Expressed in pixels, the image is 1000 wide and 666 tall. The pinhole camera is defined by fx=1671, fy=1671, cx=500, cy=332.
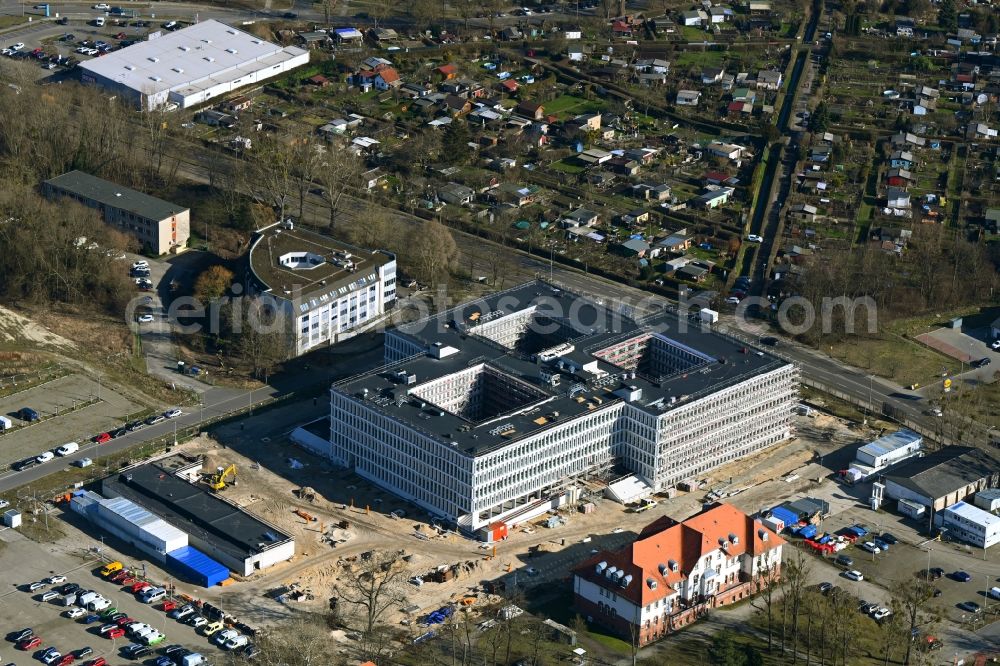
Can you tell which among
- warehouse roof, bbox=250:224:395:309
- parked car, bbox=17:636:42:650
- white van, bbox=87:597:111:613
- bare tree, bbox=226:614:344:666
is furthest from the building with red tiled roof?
warehouse roof, bbox=250:224:395:309

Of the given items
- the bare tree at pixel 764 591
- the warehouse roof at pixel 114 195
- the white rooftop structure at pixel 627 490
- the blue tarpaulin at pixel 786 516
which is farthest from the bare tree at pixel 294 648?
the warehouse roof at pixel 114 195

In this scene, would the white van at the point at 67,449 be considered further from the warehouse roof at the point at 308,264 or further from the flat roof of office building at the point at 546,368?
the warehouse roof at the point at 308,264

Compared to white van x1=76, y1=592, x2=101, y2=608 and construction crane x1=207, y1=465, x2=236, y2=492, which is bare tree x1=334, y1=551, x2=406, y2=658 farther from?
white van x1=76, y1=592, x2=101, y2=608

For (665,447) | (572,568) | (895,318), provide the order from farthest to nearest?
1. (895,318)
2. (665,447)
3. (572,568)

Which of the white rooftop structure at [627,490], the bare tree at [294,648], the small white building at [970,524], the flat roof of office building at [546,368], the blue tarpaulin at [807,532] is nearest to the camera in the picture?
the bare tree at [294,648]

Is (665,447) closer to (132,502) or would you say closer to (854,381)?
(854,381)

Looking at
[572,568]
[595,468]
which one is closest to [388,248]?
[595,468]
